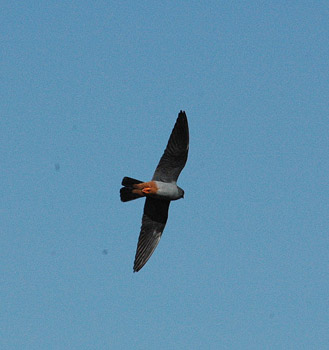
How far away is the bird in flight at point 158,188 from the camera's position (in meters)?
22.0

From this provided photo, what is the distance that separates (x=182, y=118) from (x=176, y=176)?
1.73 m

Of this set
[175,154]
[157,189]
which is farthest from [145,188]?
[175,154]

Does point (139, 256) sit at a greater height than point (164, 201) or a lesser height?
lesser

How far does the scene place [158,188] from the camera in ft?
72.2

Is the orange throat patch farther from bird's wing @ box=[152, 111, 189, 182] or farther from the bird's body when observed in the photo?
bird's wing @ box=[152, 111, 189, 182]

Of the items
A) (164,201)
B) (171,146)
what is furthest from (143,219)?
(171,146)

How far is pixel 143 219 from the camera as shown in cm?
2319

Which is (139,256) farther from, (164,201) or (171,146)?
(171,146)

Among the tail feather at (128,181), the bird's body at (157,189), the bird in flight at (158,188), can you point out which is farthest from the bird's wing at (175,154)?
the tail feather at (128,181)

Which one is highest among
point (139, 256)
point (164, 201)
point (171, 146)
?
point (171, 146)

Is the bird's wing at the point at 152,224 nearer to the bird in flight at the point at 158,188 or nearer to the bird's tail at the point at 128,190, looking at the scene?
the bird in flight at the point at 158,188

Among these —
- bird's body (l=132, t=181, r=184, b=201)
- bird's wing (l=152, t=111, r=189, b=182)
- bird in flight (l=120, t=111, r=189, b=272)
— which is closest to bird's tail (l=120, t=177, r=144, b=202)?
bird in flight (l=120, t=111, r=189, b=272)

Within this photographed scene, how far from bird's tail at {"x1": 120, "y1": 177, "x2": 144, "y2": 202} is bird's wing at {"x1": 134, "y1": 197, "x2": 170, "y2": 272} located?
102cm

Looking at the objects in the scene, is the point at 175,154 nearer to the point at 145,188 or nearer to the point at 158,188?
the point at 158,188
